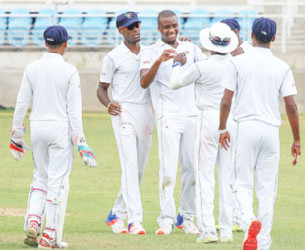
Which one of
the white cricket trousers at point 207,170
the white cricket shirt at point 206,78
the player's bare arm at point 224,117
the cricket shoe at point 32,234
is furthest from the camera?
the white cricket trousers at point 207,170

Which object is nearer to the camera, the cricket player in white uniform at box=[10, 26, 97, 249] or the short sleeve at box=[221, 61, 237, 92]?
the short sleeve at box=[221, 61, 237, 92]

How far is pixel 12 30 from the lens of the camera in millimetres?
31469

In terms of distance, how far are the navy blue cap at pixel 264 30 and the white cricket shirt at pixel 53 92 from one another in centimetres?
178

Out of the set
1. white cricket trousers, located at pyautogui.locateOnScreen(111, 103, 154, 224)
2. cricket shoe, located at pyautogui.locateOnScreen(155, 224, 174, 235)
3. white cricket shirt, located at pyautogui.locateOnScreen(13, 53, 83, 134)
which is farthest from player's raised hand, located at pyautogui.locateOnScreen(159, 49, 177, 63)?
cricket shoe, located at pyautogui.locateOnScreen(155, 224, 174, 235)

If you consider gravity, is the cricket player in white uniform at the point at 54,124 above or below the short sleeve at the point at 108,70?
below

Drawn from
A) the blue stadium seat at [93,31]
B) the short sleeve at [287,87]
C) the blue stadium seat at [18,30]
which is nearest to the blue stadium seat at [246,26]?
the blue stadium seat at [93,31]

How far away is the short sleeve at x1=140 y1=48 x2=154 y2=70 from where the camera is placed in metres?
Result: 11.2

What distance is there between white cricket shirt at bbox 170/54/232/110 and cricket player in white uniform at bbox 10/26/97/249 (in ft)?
3.55

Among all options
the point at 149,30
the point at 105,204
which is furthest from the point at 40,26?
the point at 105,204

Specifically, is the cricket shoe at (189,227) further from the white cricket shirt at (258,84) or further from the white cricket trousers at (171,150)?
the white cricket shirt at (258,84)

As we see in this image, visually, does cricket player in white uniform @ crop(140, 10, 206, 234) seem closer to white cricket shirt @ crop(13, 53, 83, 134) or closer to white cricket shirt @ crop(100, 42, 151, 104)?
white cricket shirt @ crop(100, 42, 151, 104)

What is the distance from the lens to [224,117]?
9500 mm

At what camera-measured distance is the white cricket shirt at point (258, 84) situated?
30.3ft

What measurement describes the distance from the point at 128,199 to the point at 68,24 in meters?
20.7
